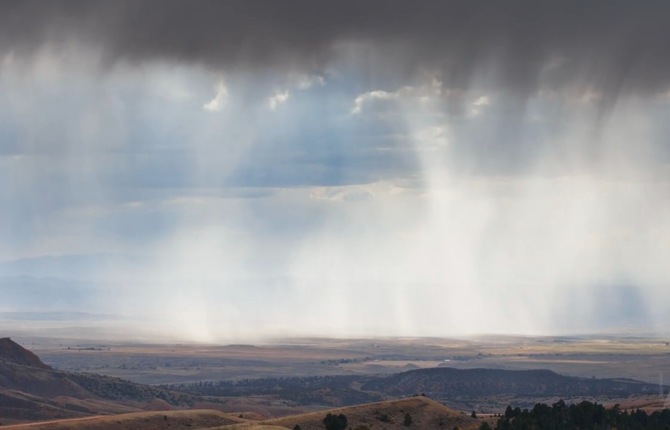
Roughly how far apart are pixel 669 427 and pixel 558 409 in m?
21.6

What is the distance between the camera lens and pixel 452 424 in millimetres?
166875

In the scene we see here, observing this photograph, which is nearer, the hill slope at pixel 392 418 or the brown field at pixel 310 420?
the hill slope at pixel 392 418

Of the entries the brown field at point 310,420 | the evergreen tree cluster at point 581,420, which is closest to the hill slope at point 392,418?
the brown field at point 310,420

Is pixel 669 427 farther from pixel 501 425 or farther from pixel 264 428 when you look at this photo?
pixel 264 428

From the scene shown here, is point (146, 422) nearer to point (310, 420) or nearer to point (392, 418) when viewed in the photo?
point (310, 420)

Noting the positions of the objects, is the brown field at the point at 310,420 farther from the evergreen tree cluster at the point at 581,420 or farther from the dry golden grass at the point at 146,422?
the evergreen tree cluster at the point at 581,420

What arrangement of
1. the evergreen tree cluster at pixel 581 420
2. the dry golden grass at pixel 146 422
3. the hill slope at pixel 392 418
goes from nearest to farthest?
the evergreen tree cluster at pixel 581 420
the hill slope at pixel 392 418
the dry golden grass at pixel 146 422

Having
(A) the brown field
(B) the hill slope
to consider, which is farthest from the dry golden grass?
(B) the hill slope

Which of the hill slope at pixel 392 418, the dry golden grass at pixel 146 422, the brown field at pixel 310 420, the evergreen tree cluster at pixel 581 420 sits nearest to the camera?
the evergreen tree cluster at pixel 581 420

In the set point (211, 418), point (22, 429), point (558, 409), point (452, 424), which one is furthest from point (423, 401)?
point (22, 429)

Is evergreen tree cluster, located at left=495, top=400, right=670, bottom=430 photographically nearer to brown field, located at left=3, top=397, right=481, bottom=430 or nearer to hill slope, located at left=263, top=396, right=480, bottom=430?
brown field, located at left=3, top=397, right=481, bottom=430

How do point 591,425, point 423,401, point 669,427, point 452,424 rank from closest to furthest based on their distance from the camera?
point 669,427
point 591,425
point 452,424
point 423,401

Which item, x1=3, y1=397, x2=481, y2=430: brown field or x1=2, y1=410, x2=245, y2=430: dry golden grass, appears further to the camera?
x1=2, y1=410, x2=245, y2=430: dry golden grass

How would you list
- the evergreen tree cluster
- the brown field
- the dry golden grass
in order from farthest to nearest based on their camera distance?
the dry golden grass
the brown field
the evergreen tree cluster
